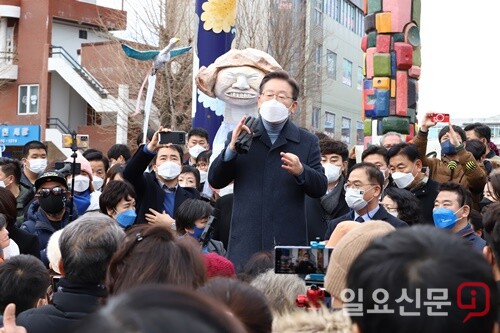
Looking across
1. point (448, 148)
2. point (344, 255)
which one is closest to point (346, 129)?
point (448, 148)

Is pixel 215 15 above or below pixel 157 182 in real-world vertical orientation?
above

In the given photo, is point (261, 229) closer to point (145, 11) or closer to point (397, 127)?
point (397, 127)

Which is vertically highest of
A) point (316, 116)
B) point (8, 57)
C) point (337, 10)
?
point (337, 10)

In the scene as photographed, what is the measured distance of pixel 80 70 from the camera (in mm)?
32281

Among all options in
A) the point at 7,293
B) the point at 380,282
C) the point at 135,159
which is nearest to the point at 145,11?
the point at 135,159

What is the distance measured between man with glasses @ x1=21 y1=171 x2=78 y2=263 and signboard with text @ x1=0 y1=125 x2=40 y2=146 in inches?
1054

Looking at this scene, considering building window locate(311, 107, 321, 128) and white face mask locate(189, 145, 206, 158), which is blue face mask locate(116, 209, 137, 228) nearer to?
white face mask locate(189, 145, 206, 158)

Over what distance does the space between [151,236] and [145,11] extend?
22630 mm

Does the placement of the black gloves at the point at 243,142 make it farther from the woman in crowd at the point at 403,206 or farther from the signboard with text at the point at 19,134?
the signboard with text at the point at 19,134

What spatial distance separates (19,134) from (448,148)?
27.1 m

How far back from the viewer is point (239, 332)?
1333 millimetres

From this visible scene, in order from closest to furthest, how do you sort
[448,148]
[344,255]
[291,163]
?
[344,255]
[291,163]
[448,148]

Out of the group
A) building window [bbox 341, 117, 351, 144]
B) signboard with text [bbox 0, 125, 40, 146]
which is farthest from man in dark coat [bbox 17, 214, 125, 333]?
building window [bbox 341, 117, 351, 144]

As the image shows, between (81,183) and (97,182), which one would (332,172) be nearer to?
(81,183)
